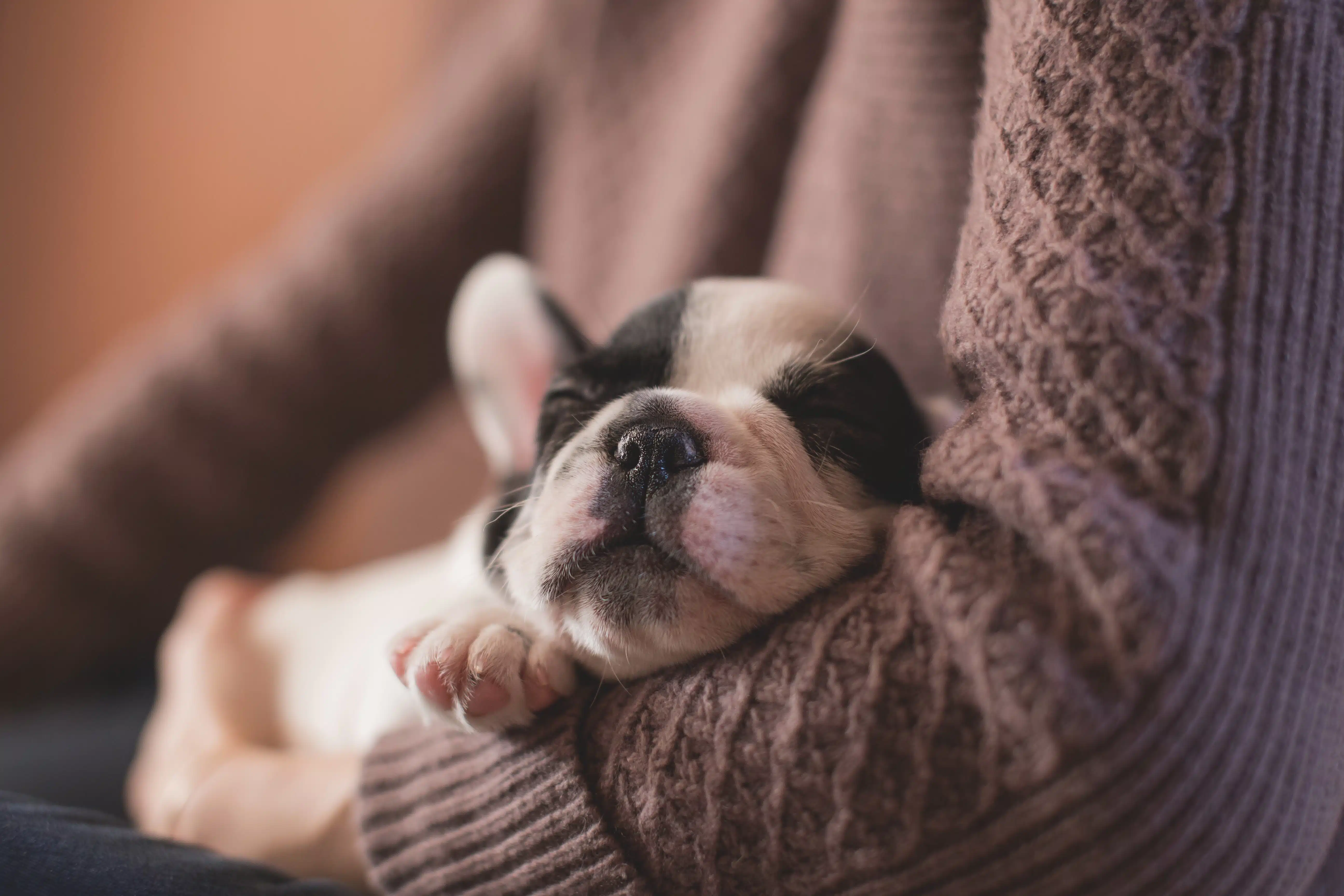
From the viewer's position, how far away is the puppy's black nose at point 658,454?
577 millimetres

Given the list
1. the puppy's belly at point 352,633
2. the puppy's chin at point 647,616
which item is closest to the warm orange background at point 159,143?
the puppy's belly at point 352,633

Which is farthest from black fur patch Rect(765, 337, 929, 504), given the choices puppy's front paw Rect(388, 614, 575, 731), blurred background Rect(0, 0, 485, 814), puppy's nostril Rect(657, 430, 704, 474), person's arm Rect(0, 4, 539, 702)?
blurred background Rect(0, 0, 485, 814)

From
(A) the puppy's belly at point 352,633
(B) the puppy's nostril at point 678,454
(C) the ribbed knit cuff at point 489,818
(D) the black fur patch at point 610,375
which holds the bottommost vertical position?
(A) the puppy's belly at point 352,633

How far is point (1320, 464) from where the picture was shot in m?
0.44

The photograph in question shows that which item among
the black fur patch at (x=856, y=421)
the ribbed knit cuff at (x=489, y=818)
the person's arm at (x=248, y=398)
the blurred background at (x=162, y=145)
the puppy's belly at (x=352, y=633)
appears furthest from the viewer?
the blurred background at (x=162, y=145)

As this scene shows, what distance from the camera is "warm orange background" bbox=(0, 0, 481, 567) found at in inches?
84.7

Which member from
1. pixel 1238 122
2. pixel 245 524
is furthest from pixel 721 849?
pixel 245 524

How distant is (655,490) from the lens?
0.58 m

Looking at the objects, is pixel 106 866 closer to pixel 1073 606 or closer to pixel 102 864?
pixel 102 864

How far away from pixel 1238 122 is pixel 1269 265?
8cm

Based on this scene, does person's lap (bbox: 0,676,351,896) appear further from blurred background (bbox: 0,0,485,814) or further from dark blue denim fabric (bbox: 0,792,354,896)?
blurred background (bbox: 0,0,485,814)

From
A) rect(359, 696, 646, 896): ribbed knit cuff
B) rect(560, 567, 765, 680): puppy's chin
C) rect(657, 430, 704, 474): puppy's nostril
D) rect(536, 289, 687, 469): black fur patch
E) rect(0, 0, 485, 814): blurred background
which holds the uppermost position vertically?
rect(0, 0, 485, 814): blurred background

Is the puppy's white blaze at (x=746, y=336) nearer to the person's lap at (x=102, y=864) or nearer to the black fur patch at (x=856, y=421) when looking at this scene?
the black fur patch at (x=856, y=421)

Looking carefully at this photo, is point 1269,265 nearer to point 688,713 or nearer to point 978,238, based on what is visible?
point 978,238
